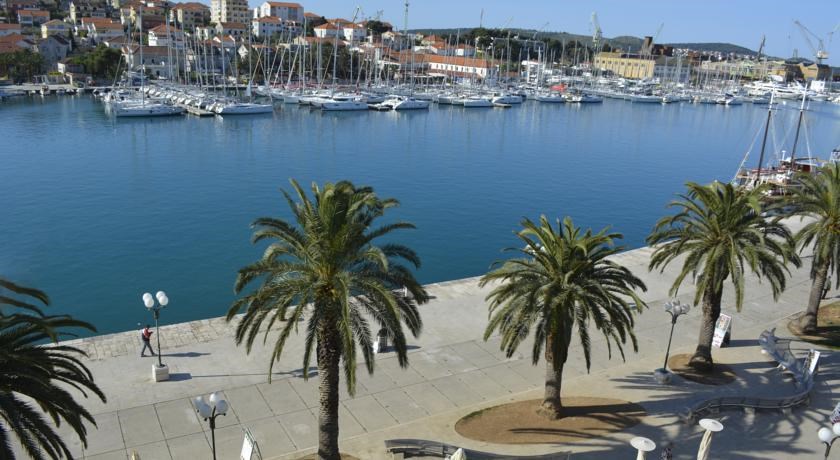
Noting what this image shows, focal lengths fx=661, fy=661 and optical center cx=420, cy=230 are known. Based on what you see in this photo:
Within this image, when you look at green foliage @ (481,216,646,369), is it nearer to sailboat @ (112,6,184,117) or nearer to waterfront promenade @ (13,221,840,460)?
waterfront promenade @ (13,221,840,460)

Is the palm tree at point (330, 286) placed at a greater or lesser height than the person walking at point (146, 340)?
greater

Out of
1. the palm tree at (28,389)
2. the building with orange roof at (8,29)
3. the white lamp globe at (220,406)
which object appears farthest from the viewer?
the building with orange roof at (8,29)

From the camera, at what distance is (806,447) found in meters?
17.5

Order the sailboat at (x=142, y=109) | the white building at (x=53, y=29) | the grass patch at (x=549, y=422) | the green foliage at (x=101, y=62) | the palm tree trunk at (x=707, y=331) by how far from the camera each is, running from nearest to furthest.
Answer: the grass patch at (x=549, y=422)
the palm tree trunk at (x=707, y=331)
the sailboat at (x=142, y=109)
the green foliage at (x=101, y=62)
the white building at (x=53, y=29)

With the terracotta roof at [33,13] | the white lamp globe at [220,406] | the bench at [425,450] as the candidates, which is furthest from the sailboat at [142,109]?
the terracotta roof at [33,13]

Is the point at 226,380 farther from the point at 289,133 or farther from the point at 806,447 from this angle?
the point at 289,133

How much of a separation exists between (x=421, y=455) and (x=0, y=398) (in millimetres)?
9122

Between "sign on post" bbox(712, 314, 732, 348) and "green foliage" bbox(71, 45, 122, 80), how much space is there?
431 feet

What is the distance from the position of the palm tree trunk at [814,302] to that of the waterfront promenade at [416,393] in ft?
3.22

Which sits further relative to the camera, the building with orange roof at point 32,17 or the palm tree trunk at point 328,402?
the building with orange roof at point 32,17

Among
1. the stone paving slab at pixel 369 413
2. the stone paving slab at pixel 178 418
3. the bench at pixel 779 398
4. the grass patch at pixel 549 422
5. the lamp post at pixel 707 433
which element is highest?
the lamp post at pixel 707 433

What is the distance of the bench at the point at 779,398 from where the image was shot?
61.7 ft

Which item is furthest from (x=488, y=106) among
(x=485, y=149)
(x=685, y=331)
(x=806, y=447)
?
(x=806, y=447)

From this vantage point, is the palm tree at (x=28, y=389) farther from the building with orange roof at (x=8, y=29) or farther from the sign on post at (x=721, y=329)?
the building with orange roof at (x=8, y=29)
